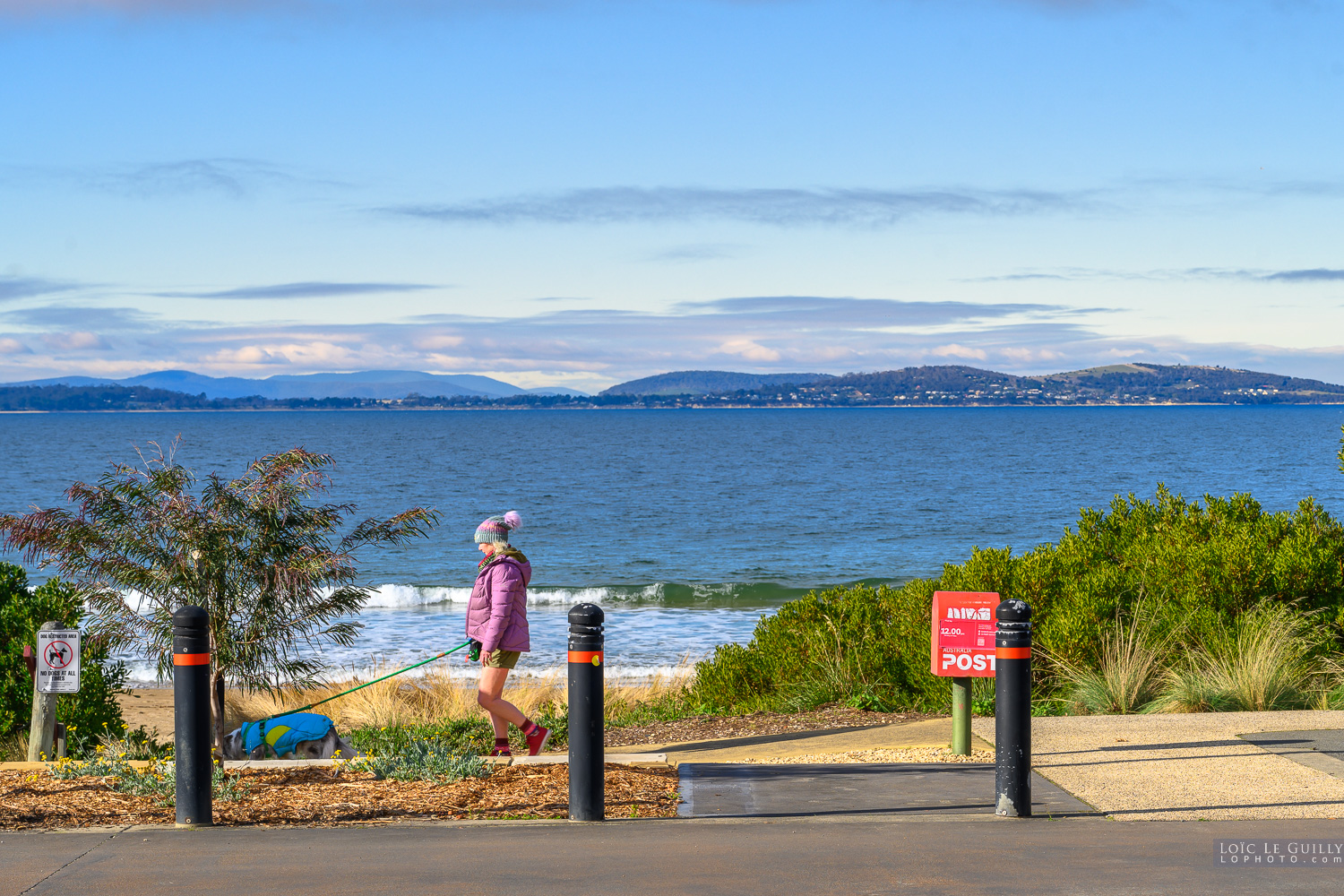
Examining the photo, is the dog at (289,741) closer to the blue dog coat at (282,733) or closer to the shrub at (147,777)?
the blue dog coat at (282,733)

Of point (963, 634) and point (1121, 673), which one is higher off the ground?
point (963, 634)

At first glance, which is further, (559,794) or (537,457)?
(537,457)

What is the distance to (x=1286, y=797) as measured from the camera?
681 centimetres

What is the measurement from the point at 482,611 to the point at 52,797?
2.81m

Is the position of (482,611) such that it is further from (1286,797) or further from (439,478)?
(439,478)

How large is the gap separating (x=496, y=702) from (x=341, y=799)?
185 cm

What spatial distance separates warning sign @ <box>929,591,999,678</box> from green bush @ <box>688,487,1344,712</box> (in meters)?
1.93

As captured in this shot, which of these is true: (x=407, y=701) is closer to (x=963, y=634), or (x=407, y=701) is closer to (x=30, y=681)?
(x=30, y=681)

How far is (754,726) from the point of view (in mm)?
10195

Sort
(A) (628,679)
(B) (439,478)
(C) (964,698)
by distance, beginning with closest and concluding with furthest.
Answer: (C) (964,698) < (A) (628,679) < (B) (439,478)

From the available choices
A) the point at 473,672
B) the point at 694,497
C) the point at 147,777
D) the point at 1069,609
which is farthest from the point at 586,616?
the point at 694,497

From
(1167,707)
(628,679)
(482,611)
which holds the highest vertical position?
(482,611)

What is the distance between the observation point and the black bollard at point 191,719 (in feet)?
20.4

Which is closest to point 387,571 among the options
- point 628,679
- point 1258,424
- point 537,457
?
point 628,679
